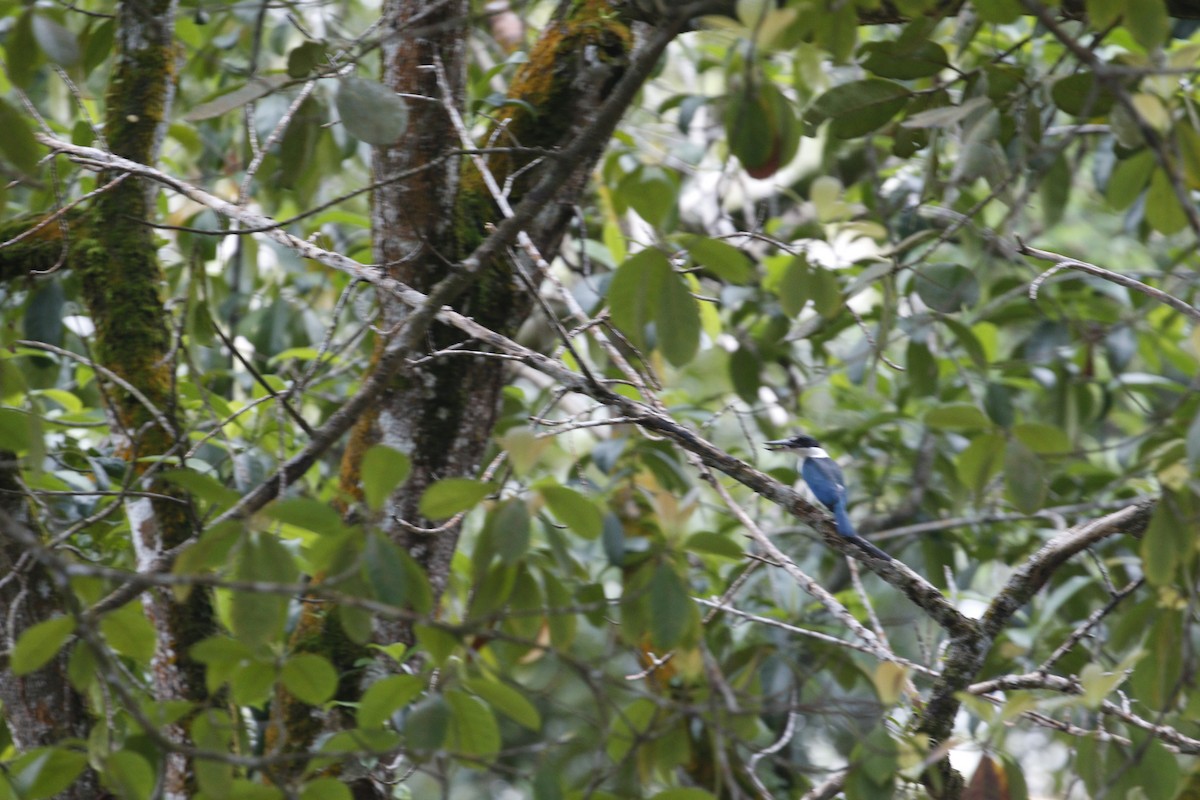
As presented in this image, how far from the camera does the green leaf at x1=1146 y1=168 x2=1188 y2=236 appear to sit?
5.05 feet

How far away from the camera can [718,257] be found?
147 cm

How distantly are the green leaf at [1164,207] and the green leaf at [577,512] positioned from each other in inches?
36.7

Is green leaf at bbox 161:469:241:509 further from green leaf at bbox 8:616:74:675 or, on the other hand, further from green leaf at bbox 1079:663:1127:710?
green leaf at bbox 1079:663:1127:710

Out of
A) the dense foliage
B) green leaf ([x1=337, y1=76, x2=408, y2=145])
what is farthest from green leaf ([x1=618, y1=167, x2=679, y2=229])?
green leaf ([x1=337, y1=76, x2=408, y2=145])

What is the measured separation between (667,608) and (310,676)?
1.80 feet

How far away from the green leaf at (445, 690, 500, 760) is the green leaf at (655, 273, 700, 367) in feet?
1.91

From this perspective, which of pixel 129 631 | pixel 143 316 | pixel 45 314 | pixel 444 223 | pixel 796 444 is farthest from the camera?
pixel 796 444

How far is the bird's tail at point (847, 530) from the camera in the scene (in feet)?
7.22

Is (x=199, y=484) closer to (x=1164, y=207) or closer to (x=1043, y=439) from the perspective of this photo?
(x=1043, y=439)

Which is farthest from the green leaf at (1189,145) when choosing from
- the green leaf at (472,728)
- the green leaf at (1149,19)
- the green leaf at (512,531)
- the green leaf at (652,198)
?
the green leaf at (472,728)

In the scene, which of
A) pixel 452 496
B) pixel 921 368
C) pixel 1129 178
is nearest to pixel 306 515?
pixel 452 496

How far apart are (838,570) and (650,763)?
258 cm

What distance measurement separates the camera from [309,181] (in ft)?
8.82

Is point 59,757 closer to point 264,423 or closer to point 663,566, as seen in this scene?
point 663,566
